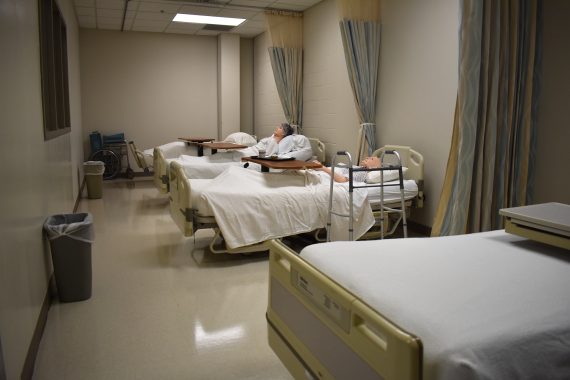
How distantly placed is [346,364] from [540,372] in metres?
0.52

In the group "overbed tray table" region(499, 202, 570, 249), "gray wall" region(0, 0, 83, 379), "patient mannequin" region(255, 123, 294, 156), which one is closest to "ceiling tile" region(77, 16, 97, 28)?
"patient mannequin" region(255, 123, 294, 156)

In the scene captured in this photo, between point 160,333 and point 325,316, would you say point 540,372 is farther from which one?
point 160,333

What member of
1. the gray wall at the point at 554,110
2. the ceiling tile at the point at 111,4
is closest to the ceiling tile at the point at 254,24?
the ceiling tile at the point at 111,4

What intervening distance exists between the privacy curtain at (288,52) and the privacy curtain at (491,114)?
3.92m

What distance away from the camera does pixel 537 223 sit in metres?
1.88

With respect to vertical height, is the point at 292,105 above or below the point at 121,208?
above

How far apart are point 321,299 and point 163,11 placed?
6.41 metres

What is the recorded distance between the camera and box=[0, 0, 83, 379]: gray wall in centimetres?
177

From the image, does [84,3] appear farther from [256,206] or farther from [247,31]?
[256,206]

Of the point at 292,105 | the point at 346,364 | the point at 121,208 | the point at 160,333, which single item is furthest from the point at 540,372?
the point at 292,105

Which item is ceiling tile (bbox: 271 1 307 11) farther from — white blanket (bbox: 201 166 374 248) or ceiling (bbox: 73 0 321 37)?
white blanket (bbox: 201 166 374 248)

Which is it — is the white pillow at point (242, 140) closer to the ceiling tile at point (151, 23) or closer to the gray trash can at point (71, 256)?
the ceiling tile at point (151, 23)

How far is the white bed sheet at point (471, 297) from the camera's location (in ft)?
3.72

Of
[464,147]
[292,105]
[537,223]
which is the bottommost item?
[537,223]
